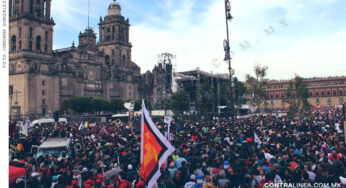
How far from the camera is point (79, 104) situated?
60.3 m

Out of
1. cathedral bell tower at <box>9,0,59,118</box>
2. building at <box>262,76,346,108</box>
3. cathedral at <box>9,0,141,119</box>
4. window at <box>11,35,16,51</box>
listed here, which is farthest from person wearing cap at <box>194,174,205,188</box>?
building at <box>262,76,346,108</box>

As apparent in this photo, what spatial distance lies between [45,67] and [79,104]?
11.0 meters

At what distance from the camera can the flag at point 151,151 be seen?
244 inches

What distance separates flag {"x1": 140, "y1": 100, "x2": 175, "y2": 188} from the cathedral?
2154 inches

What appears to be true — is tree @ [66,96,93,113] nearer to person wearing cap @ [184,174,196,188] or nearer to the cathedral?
the cathedral

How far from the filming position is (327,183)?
6992 mm

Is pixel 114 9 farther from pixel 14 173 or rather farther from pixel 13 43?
pixel 14 173

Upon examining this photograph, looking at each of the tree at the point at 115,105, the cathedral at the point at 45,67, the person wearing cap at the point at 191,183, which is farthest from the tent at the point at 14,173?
the tree at the point at 115,105

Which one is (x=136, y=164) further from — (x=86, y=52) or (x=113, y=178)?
(x=86, y=52)

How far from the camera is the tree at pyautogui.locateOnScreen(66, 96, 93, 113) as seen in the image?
59969 millimetres

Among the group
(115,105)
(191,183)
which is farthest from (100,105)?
(191,183)

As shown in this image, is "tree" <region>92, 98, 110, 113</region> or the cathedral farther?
"tree" <region>92, 98, 110, 113</region>

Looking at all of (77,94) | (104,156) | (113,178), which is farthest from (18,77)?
(113,178)

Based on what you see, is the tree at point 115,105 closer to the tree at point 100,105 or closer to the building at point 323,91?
the tree at point 100,105
